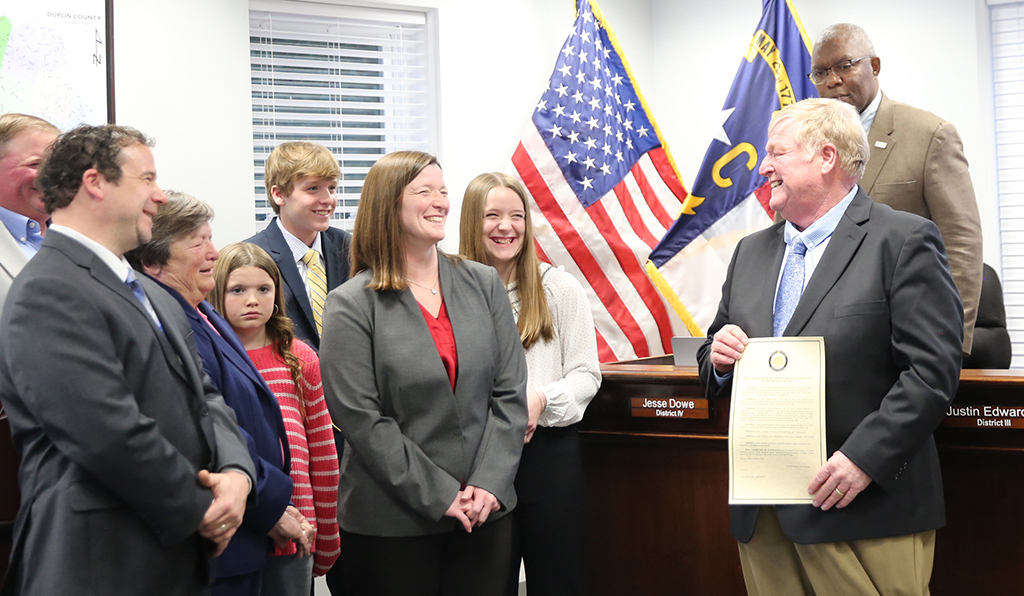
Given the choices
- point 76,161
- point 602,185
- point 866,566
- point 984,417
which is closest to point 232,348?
point 76,161

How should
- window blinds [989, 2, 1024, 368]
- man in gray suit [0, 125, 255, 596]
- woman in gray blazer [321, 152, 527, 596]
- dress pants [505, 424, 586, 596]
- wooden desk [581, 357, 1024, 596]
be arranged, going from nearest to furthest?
1. man in gray suit [0, 125, 255, 596]
2. woman in gray blazer [321, 152, 527, 596]
3. wooden desk [581, 357, 1024, 596]
4. dress pants [505, 424, 586, 596]
5. window blinds [989, 2, 1024, 368]

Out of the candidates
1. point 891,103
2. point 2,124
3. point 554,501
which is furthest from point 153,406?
point 891,103

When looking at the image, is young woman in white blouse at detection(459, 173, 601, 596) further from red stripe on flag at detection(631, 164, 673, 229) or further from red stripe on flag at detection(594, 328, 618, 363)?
red stripe on flag at detection(631, 164, 673, 229)

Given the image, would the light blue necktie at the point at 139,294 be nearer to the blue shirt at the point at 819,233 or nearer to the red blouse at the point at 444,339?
the red blouse at the point at 444,339

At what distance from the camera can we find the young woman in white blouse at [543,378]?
2412 millimetres

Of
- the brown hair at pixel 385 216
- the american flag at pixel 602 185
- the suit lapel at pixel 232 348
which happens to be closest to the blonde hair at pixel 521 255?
the brown hair at pixel 385 216

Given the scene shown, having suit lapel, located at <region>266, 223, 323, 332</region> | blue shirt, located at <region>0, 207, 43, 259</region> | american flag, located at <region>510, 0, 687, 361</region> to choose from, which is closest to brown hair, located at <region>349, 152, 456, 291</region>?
suit lapel, located at <region>266, 223, 323, 332</region>

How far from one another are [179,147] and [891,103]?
266 cm

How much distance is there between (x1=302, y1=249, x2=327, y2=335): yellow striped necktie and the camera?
273 cm

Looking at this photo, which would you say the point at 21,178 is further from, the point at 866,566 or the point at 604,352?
the point at 604,352

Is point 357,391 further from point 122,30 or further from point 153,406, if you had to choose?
point 122,30

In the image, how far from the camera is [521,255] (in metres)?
2.60

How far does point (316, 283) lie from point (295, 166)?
39cm

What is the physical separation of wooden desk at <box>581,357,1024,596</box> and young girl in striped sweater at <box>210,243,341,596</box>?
1015 mm
